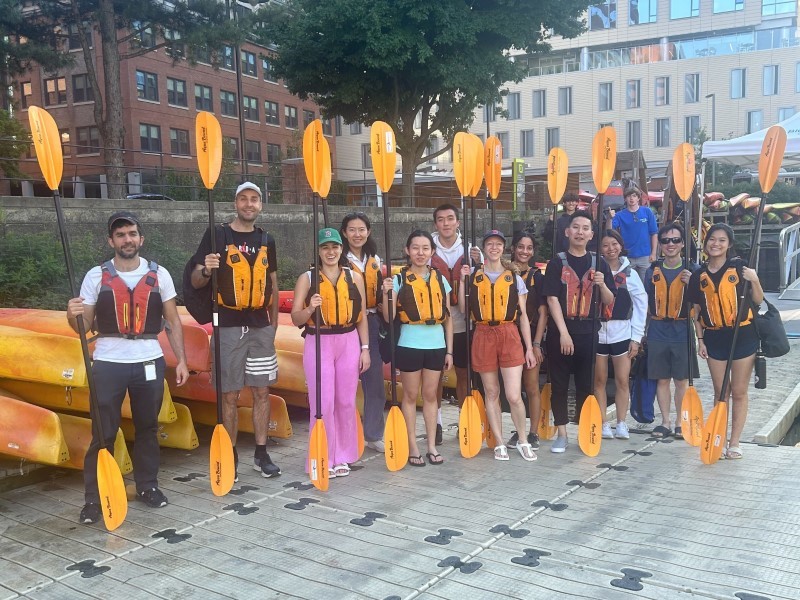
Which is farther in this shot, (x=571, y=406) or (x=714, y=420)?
(x=571, y=406)

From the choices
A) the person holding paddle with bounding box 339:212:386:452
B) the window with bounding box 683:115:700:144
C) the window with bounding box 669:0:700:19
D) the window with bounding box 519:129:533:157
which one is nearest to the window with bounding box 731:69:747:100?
the window with bounding box 683:115:700:144

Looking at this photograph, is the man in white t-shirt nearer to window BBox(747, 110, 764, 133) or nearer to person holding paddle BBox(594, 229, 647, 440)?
person holding paddle BBox(594, 229, 647, 440)

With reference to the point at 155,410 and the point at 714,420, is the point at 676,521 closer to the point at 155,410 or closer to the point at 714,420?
the point at 714,420

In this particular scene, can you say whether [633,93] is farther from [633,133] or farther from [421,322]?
[421,322]

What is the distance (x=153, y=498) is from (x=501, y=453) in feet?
7.67

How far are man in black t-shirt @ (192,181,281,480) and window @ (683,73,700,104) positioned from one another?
1556 inches

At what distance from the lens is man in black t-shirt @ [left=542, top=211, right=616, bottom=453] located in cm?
490

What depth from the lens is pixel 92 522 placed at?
152 inches

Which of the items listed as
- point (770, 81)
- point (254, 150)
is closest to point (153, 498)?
point (254, 150)

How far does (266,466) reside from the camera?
15.3 feet

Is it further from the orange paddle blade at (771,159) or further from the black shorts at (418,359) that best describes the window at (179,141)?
the orange paddle blade at (771,159)

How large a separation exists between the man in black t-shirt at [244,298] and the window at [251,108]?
35.1 m

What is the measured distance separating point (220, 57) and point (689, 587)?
16915 mm

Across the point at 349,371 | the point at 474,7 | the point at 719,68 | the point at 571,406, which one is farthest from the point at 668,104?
the point at 349,371
